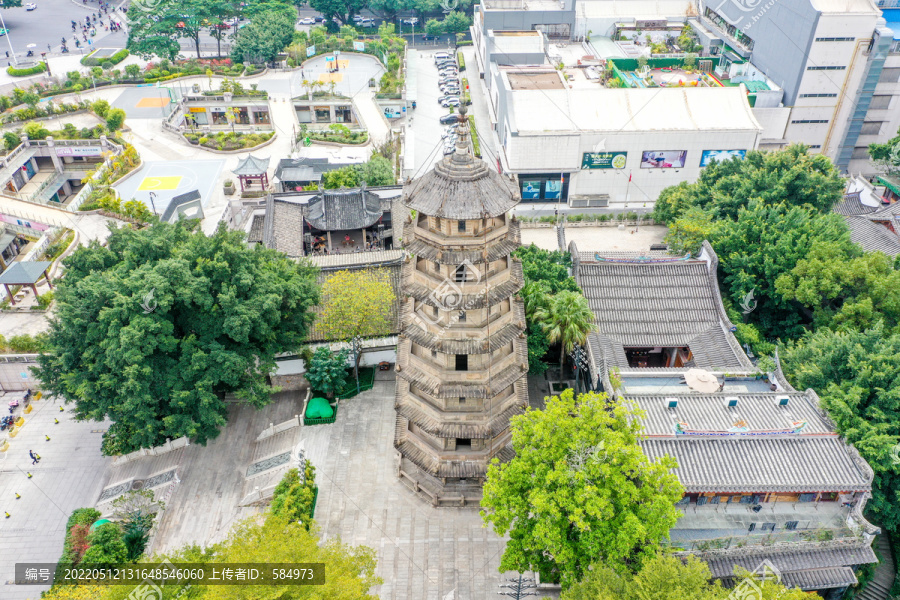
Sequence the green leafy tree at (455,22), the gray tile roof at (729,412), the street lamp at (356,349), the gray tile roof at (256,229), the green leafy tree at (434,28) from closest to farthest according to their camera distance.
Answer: the gray tile roof at (729,412)
the street lamp at (356,349)
the gray tile roof at (256,229)
the green leafy tree at (434,28)
the green leafy tree at (455,22)

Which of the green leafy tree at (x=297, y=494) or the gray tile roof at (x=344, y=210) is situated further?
the gray tile roof at (x=344, y=210)

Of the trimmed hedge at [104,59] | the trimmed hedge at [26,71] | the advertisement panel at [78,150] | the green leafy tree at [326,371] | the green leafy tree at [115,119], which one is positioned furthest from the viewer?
the trimmed hedge at [104,59]

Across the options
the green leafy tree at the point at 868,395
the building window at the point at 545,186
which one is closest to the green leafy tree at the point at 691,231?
the green leafy tree at the point at 868,395

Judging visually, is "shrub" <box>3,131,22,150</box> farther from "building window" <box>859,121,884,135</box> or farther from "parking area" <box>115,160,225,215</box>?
"building window" <box>859,121,884,135</box>

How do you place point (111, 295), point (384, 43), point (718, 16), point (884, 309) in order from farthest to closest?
point (384, 43) → point (718, 16) → point (884, 309) → point (111, 295)

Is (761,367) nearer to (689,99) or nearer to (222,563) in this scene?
(222,563)

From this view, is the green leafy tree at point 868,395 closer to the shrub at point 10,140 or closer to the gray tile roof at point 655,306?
the gray tile roof at point 655,306

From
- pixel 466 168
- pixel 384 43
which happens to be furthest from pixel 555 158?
pixel 384 43

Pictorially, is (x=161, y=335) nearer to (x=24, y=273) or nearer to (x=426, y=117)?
(x=24, y=273)
